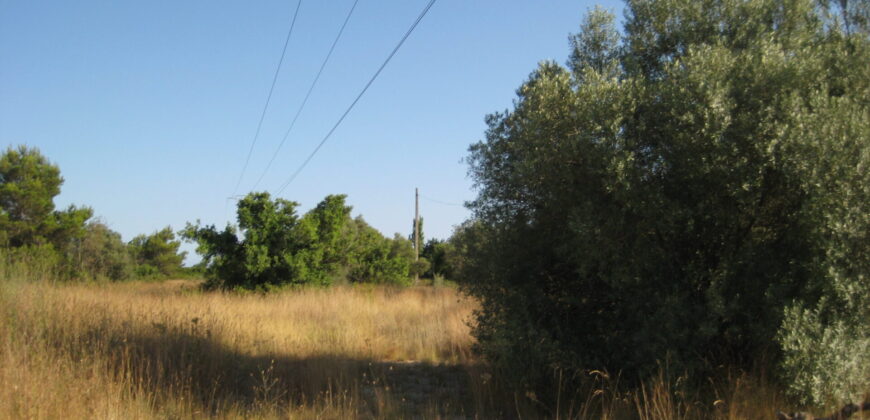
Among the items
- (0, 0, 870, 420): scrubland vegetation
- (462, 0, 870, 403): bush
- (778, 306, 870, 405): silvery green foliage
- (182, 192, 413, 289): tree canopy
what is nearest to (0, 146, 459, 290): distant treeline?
(182, 192, 413, 289): tree canopy

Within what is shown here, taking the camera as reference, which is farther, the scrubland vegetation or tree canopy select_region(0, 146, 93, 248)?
tree canopy select_region(0, 146, 93, 248)

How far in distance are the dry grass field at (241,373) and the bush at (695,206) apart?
48cm

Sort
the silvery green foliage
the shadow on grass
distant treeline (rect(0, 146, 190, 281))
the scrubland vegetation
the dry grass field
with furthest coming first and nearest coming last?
distant treeline (rect(0, 146, 190, 281))
the shadow on grass
the dry grass field
the scrubland vegetation
the silvery green foliage

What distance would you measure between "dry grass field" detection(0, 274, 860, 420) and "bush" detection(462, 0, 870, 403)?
0.48 metres

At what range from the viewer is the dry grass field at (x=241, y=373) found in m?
5.73

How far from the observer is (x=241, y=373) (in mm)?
8180

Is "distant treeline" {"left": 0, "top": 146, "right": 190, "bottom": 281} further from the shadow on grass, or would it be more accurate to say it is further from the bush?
the bush

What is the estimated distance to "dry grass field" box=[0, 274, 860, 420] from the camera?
18.8 ft

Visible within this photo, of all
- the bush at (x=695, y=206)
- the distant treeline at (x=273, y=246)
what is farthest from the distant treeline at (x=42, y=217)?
the bush at (x=695, y=206)

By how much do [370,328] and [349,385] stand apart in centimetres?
442

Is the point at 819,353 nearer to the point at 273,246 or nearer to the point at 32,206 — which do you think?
the point at 273,246

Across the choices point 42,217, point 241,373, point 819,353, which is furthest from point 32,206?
point 819,353

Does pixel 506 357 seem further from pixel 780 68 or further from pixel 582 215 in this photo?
pixel 780 68

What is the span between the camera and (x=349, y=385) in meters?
7.79
